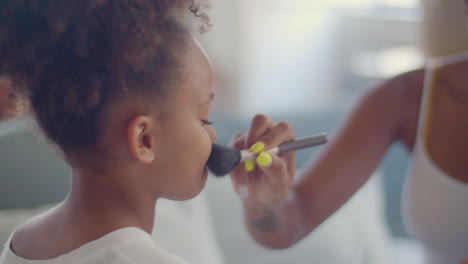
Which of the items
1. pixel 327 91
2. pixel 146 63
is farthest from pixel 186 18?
pixel 327 91

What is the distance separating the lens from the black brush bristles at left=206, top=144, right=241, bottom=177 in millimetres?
469

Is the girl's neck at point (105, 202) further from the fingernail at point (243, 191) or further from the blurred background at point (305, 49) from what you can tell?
the blurred background at point (305, 49)

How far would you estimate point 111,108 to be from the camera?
0.41 meters

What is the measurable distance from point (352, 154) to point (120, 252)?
1.45ft

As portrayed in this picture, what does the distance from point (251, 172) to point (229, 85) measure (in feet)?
4.51

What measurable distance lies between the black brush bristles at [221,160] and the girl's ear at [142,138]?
0.06 m

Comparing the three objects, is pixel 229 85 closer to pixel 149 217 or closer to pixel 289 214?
pixel 289 214

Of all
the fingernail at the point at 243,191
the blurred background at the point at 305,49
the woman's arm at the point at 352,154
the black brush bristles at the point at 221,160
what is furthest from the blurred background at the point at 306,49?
the black brush bristles at the point at 221,160

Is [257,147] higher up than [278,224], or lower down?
higher up

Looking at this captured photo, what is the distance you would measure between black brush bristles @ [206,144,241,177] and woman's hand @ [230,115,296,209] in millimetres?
38

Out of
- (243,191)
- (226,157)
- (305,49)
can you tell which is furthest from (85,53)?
(305,49)

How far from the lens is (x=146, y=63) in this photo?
0.41 meters

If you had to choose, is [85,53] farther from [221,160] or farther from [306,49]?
[306,49]

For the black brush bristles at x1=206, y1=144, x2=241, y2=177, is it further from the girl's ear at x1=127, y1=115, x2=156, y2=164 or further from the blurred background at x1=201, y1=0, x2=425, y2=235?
the blurred background at x1=201, y1=0, x2=425, y2=235
